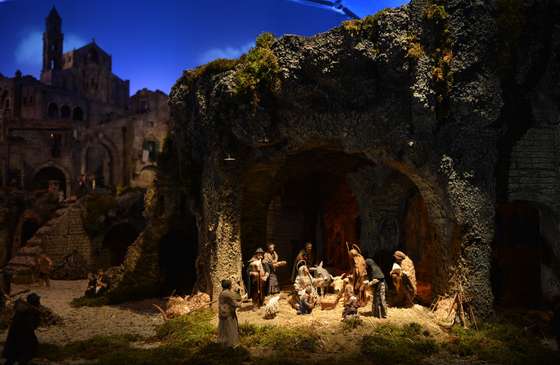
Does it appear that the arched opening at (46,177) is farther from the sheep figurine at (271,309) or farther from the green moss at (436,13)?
the green moss at (436,13)

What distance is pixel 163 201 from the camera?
20.8 metres

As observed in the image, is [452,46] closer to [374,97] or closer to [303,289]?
[374,97]

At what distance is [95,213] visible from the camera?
30359 millimetres

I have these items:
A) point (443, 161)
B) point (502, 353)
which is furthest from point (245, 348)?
point (443, 161)

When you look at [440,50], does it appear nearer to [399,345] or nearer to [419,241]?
[419,241]

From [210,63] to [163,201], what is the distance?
722cm

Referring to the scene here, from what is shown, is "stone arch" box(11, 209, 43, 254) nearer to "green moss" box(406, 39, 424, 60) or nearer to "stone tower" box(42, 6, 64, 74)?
"green moss" box(406, 39, 424, 60)

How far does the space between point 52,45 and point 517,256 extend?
6813 cm

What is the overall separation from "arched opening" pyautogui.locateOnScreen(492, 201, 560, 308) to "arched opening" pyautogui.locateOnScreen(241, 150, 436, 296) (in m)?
2.59

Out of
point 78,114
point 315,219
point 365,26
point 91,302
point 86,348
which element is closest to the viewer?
point 86,348

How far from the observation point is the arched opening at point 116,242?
103 ft

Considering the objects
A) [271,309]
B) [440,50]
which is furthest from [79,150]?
[440,50]

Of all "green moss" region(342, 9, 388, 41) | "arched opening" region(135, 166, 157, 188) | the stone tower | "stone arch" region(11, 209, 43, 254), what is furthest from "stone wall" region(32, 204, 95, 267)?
the stone tower

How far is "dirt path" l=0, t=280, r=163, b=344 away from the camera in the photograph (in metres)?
14.5
